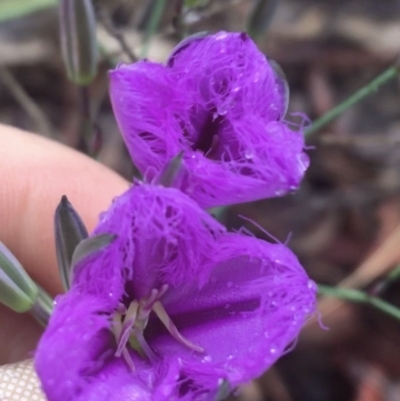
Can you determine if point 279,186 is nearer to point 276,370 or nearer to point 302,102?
point 276,370

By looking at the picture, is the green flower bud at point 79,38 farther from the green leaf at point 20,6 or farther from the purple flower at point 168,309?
the green leaf at point 20,6

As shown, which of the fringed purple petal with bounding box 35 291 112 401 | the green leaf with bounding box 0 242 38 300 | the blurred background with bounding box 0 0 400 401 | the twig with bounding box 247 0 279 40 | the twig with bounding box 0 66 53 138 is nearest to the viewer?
the fringed purple petal with bounding box 35 291 112 401

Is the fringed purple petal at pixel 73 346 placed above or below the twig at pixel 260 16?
below

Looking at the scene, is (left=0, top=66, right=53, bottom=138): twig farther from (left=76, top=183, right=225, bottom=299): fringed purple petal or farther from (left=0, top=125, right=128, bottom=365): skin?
(left=76, top=183, right=225, bottom=299): fringed purple petal

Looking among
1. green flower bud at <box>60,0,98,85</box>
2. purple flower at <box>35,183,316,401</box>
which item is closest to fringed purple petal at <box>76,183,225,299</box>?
purple flower at <box>35,183,316,401</box>

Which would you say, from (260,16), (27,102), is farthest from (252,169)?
(27,102)

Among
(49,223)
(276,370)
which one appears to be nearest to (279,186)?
(49,223)

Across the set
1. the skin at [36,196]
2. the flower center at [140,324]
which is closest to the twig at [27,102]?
the skin at [36,196]
